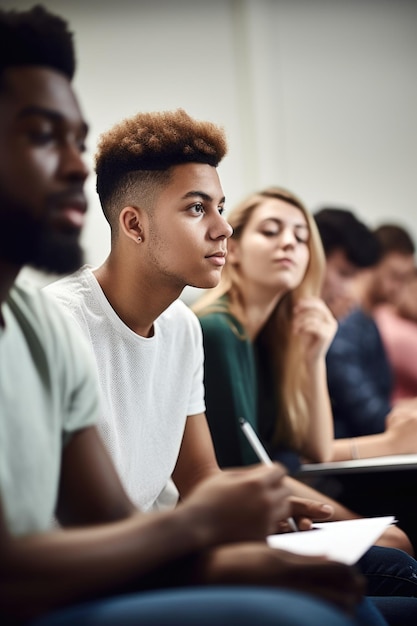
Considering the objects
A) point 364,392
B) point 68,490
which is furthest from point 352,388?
point 68,490

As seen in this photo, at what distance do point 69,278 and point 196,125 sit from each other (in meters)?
0.30

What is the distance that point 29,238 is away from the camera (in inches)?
33.0

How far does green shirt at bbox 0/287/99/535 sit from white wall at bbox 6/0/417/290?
276cm

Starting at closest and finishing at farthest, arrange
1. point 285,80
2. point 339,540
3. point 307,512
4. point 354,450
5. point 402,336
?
point 339,540, point 307,512, point 354,450, point 402,336, point 285,80

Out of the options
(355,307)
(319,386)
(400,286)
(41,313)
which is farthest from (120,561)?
(400,286)

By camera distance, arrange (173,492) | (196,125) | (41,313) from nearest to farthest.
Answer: (41,313) → (196,125) → (173,492)

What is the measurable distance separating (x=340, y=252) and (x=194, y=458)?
1499 mm

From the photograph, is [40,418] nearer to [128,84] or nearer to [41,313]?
[41,313]

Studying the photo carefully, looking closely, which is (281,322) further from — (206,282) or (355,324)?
→ (206,282)

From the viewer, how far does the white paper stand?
0.94m

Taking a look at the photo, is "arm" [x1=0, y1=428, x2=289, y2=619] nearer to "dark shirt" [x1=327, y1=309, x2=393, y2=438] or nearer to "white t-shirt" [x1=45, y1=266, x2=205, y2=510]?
"white t-shirt" [x1=45, y1=266, x2=205, y2=510]

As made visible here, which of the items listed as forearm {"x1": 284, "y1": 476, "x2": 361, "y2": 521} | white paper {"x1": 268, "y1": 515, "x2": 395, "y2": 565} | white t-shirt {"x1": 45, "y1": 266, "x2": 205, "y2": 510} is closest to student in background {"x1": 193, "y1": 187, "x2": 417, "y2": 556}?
forearm {"x1": 284, "y1": 476, "x2": 361, "y2": 521}

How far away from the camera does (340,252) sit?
9.10 ft

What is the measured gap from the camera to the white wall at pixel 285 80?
12.3 ft
